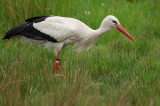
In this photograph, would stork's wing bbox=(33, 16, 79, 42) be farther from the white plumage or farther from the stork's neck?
the stork's neck

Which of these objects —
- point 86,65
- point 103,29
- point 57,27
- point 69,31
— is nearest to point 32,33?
point 57,27

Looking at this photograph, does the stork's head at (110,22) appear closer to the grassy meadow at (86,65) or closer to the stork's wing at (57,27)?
the grassy meadow at (86,65)

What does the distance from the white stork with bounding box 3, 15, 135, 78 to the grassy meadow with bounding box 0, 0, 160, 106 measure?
0.59 ft

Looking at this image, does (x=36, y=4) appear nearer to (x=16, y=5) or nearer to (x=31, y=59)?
(x=16, y=5)

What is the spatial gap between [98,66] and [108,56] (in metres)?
0.27

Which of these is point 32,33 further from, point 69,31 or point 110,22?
point 110,22

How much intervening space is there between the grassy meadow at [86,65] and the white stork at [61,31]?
0.59 feet

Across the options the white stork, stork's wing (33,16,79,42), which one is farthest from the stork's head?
stork's wing (33,16,79,42)

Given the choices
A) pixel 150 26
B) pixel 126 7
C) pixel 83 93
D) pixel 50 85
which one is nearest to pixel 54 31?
pixel 50 85

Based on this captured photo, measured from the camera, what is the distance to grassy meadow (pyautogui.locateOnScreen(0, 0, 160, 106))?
290cm

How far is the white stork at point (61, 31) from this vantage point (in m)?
4.65

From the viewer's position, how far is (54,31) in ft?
15.6

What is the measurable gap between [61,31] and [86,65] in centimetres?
112

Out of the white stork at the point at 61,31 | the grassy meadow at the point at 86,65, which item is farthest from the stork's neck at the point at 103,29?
the grassy meadow at the point at 86,65
